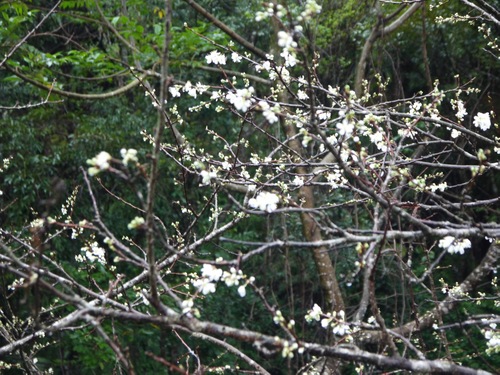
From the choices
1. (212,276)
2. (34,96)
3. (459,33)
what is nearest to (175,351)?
(34,96)

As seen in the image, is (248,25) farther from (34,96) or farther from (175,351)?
(175,351)

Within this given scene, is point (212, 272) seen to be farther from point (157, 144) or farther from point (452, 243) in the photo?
point (452, 243)

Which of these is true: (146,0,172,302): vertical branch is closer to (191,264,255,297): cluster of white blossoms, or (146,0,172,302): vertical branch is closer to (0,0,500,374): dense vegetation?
(191,264,255,297): cluster of white blossoms

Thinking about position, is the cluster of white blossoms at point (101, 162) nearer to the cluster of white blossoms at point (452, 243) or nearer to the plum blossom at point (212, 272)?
the plum blossom at point (212, 272)

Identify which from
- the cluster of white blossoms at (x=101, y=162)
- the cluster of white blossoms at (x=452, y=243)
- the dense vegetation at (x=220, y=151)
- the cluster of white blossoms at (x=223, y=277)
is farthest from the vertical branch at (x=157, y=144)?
the dense vegetation at (x=220, y=151)

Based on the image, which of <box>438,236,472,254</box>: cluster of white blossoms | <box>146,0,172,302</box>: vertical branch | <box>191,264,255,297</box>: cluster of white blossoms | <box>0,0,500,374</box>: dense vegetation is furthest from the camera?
<box>0,0,500,374</box>: dense vegetation

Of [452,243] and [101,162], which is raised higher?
[101,162]

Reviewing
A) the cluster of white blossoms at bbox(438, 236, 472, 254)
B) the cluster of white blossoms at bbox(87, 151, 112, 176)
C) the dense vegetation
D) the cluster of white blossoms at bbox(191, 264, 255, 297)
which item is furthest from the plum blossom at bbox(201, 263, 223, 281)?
the dense vegetation

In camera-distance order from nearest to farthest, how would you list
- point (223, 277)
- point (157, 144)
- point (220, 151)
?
1. point (157, 144)
2. point (223, 277)
3. point (220, 151)

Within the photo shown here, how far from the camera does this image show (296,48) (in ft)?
4.71

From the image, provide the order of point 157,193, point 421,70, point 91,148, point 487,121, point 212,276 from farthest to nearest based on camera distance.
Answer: point 421,70, point 157,193, point 91,148, point 487,121, point 212,276

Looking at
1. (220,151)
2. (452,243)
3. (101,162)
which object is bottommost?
(220,151)

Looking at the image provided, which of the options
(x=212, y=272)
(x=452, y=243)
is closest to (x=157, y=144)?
(x=212, y=272)

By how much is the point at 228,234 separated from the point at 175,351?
130 cm
